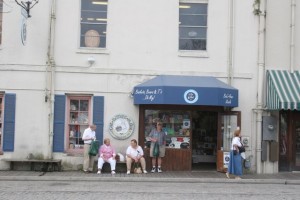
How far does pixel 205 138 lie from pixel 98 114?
4969mm

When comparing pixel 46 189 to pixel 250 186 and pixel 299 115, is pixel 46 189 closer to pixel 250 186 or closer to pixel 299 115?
pixel 250 186

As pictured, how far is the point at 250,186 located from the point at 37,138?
702cm

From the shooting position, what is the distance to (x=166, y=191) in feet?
40.7

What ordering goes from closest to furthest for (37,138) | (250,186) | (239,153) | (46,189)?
(46,189), (250,186), (239,153), (37,138)

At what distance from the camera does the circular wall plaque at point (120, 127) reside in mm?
16375

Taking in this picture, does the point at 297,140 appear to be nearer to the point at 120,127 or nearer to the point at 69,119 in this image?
the point at 120,127

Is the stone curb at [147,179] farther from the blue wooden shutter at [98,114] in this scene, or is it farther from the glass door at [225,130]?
the blue wooden shutter at [98,114]

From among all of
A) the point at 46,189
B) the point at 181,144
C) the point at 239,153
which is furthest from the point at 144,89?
the point at 46,189

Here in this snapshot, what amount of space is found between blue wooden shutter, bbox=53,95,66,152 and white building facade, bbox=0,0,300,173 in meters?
0.03

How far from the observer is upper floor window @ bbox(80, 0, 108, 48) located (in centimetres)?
1672

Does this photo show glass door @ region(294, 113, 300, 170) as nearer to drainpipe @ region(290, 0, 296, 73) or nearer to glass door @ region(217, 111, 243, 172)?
drainpipe @ region(290, 0, 296, 73)

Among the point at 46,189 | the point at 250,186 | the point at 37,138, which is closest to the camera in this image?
the point at 46,189

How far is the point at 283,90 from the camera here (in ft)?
52.7

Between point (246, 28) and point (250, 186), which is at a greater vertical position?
point (246, 28)
